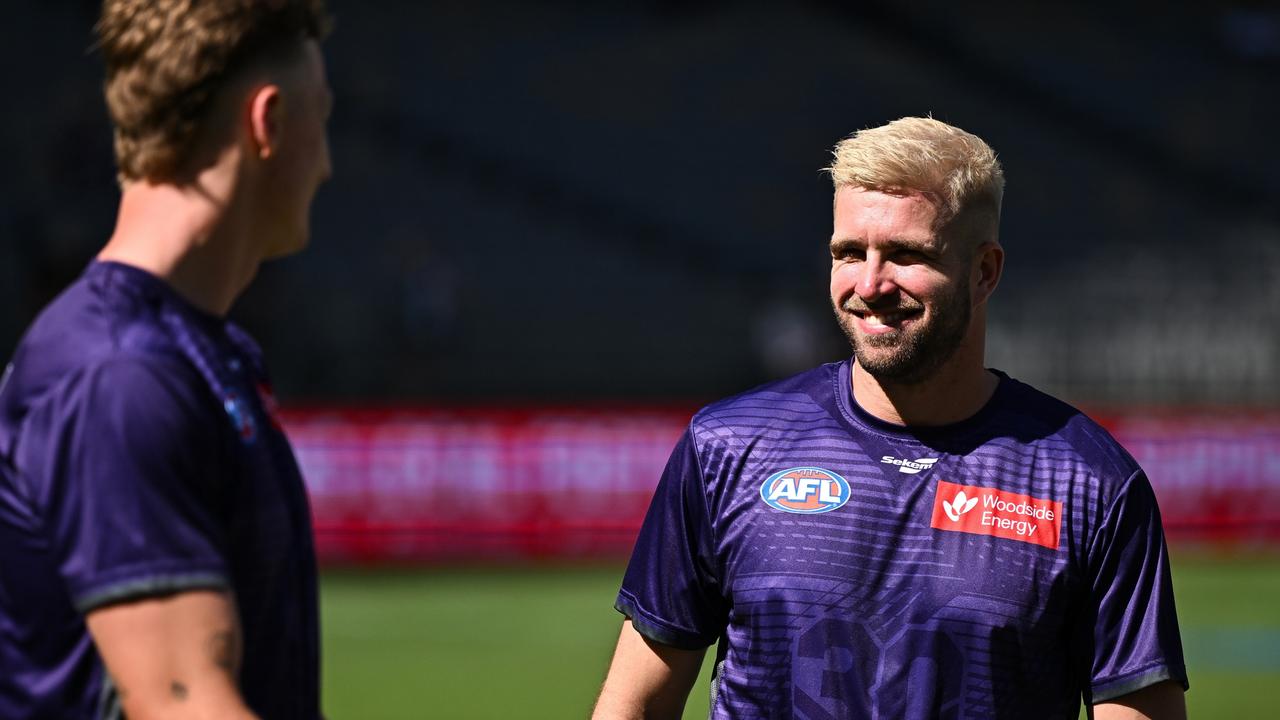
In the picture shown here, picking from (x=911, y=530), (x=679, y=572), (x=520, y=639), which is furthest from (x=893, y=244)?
(x=520, y=639)

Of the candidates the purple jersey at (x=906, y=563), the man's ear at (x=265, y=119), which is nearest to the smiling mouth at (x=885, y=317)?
the purple jersey at (x=906, y=563)

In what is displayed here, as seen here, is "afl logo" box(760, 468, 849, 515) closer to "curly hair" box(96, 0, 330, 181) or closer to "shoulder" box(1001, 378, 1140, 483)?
"shoulder" box(1001, 378, 1140, 483)

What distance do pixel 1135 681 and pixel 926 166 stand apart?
42.8 inches

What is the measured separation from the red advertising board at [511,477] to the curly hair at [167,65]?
12.8 m

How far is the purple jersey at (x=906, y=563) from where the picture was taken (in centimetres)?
332

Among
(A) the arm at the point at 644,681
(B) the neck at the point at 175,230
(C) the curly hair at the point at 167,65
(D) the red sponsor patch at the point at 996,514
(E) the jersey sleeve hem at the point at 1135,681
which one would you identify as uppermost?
(C) the curly hair at the point at 167,65

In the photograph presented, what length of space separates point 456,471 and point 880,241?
12.3 meters

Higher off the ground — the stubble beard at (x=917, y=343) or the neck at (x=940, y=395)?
the stubble beard at (x=917, y=343)

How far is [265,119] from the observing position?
2.46 m

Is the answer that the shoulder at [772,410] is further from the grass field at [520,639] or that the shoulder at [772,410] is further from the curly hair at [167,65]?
the grass field at [520,639]

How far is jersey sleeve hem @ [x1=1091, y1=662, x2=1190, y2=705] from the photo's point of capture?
10.7 feet

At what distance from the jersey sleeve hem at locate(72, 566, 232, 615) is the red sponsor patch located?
1.70 metres

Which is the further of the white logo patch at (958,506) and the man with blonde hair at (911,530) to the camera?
the white logo patch at (958,506)

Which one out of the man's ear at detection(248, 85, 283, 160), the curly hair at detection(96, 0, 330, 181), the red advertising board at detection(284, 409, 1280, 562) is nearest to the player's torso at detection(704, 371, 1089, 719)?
the man's ear at detection(248, 85, 283, 160)
